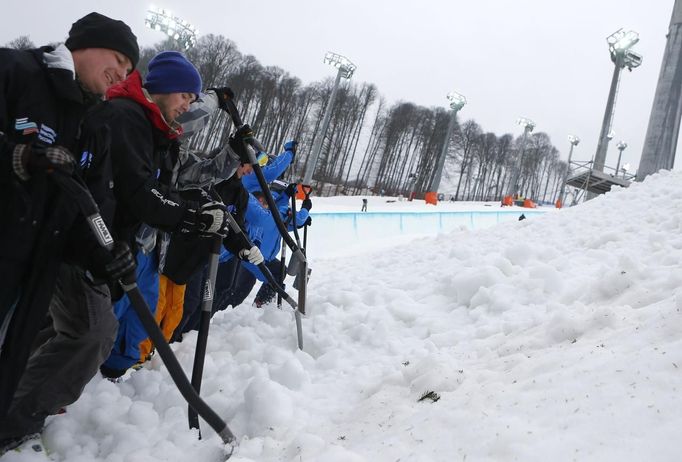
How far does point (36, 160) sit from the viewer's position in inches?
61.1

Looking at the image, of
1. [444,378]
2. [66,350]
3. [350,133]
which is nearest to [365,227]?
[444,378]

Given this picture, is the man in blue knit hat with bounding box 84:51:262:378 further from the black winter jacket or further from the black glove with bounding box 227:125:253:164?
the black glove with bounding box 227:125:253:164

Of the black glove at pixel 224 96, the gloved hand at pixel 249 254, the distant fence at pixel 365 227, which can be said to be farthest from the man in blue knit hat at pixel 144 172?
the distant fence at pixel 365 227

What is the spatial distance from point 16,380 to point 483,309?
11.5 feet

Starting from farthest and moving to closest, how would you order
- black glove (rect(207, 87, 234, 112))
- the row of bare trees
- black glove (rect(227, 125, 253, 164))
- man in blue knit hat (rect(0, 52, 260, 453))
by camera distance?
1. the row of bare trees
2. black glove (rect(227, 125, 253, 164))
3. black glove (rect(207, 87, 234, 112))
4. man in blue knit hat (rect(0, 52, 260, 453))

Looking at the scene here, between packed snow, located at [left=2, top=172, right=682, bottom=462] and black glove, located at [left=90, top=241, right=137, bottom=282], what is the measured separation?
86cm

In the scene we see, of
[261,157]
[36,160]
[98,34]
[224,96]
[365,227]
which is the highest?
[224,96]

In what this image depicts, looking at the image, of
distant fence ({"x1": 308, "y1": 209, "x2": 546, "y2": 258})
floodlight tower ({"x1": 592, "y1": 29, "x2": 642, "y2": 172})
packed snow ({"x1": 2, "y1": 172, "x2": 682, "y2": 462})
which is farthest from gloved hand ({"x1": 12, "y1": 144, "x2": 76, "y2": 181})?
floodlight tower ({"x1": 592, "y1": 29, "x2": 642, "y2": 172})

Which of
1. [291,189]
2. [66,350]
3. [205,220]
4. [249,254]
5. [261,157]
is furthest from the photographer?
[291,189]

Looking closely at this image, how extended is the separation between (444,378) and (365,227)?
1110 centimetres

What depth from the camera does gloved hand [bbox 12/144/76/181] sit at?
153 cm

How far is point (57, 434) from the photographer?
213cm

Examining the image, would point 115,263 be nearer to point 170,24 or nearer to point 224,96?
point 224,96

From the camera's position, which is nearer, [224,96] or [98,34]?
[98,34]
